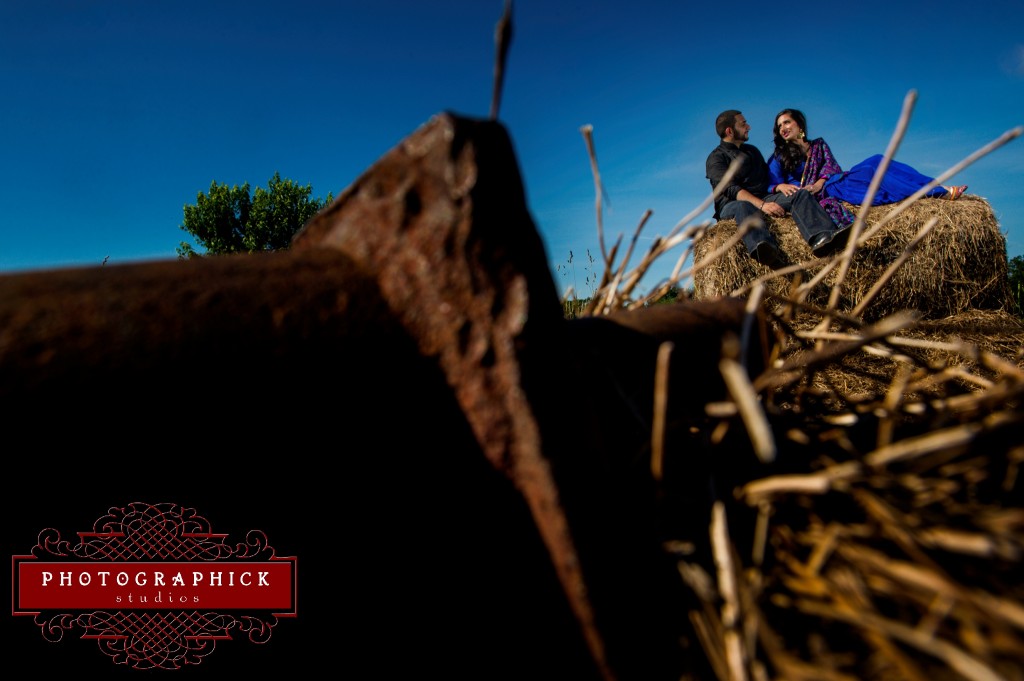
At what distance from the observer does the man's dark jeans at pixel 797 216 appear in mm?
5559

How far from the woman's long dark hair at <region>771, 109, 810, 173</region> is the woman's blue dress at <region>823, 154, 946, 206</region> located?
1.85 feet

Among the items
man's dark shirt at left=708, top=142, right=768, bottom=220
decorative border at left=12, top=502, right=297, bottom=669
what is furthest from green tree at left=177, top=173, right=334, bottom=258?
decorative border at left=12, top=502, right=297, bottom=669

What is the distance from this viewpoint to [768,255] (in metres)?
5.76

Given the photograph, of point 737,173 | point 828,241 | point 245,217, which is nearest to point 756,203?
point 737,173

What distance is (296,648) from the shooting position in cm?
75

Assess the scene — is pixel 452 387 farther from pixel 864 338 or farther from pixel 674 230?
pixel 674 230

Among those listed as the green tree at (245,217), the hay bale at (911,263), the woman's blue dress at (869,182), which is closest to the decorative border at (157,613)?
the hay bale at (911,263)

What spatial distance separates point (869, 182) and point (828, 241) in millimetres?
1266

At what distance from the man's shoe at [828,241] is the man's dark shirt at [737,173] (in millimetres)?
1122

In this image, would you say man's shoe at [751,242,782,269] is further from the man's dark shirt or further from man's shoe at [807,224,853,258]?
the man's dark shirt

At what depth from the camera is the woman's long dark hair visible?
642cm

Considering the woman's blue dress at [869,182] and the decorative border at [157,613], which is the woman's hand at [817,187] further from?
the decorative border at [157,613]

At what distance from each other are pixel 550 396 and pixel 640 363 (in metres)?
0.34

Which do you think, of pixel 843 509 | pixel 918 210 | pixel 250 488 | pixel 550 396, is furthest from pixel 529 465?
pixel 918 210
